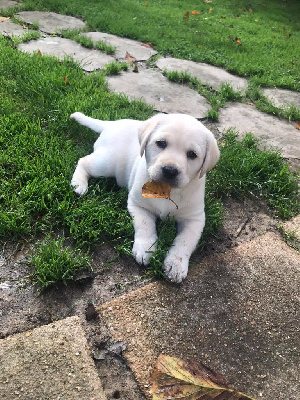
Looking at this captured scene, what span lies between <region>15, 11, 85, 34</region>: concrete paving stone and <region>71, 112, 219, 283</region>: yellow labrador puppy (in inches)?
157

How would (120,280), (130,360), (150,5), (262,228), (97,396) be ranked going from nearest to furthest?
(97,396), (130,360), (120,280), (262,228), (150,5)

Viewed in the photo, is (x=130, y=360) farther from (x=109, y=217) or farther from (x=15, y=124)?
(x=15, y=124)

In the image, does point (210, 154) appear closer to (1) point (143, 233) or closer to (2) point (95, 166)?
(1) point (143, 233)

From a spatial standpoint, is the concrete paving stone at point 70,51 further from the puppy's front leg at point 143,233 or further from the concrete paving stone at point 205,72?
the puppy's front leg at point 143,233

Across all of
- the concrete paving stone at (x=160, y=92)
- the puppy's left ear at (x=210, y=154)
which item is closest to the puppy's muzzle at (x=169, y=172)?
the puppy's left ear at (x=210, y=154)

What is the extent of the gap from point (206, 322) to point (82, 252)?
95 cm

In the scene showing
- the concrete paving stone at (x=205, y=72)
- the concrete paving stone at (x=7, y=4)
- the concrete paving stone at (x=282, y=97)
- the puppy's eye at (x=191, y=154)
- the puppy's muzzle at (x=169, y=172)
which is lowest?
the concrete paving stone at (x=282, y=97)

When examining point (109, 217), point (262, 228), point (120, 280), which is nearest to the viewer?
point (120, 280)

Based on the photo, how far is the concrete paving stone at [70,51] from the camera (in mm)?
5249

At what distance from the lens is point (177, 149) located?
2.45 meters

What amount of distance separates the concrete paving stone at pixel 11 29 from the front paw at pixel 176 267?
15.9ft

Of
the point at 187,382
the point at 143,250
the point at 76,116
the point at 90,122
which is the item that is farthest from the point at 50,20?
the point at 187,382

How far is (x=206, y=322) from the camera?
215cm

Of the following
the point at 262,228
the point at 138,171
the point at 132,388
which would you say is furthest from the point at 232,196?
the point at 132,388
